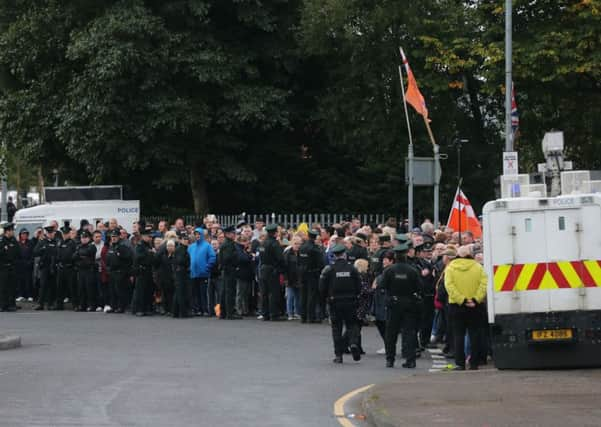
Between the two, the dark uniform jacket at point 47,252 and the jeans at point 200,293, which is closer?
the jeans at point 200,293

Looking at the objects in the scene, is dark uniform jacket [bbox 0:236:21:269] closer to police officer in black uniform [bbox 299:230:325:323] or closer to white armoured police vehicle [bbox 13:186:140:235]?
white armoured police vehicle [bbox 13:186:140:235]

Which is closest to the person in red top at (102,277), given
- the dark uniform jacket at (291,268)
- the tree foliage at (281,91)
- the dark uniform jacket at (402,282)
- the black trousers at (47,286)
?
the black trousers at (47,286)

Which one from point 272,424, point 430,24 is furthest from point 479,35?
point 272,424

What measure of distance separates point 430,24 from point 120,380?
89.1 ft

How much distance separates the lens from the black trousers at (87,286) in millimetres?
31469

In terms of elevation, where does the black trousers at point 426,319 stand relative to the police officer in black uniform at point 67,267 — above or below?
below

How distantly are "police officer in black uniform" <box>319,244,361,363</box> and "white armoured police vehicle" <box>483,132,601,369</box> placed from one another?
2150 mm

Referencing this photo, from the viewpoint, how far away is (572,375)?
1716 centimetres

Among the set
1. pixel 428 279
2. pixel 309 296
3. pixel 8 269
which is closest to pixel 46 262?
pixel 8 269

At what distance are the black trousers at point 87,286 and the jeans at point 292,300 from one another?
5549 millimetres

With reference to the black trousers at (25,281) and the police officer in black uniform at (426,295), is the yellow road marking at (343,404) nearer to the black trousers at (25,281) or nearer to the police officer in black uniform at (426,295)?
the police officer in black uniform at (426,295)

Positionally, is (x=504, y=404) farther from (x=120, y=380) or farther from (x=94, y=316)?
(x=94, y=316)

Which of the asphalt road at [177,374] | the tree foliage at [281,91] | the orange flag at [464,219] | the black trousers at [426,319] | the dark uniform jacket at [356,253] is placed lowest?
the asphalt road at [177,374]

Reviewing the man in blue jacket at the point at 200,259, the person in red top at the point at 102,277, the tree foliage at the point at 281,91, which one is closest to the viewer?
the man in blue jacket at the point at 200,259
